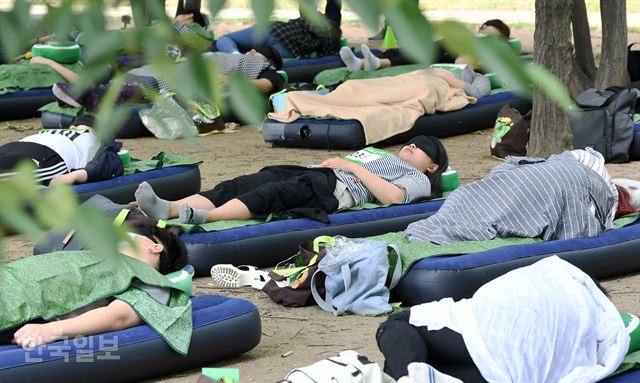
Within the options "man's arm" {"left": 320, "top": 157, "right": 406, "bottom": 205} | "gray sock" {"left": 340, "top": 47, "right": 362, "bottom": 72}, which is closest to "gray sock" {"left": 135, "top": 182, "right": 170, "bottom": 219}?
"man's arm" {"left": 320, "top": 157, "right": 406, "bottom": 205}

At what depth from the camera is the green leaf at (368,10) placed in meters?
1.10

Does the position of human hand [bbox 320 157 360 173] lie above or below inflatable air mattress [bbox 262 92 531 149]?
above

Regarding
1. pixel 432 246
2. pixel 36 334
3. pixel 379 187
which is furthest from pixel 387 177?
pixel 36 334

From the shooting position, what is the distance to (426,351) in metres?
3.63

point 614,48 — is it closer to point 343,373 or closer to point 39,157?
point 39,157

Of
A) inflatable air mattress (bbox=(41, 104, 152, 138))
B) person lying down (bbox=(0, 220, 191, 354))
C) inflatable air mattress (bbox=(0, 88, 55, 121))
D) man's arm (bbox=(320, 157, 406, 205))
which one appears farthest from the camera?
inflatable air mattress (bbox=(0, 88, 55, 121))

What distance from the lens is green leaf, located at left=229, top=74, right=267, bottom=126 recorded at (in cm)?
113

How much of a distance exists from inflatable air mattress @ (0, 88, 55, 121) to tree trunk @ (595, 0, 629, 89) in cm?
514

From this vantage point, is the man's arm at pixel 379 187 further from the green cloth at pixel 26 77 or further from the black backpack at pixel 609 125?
the green cloth at pixel 26 77

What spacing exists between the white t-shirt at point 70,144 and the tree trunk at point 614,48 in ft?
15.8

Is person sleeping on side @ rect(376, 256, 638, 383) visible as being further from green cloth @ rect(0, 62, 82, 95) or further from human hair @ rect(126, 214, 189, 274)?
green cloth @ rect(0, 62, 82, 95)

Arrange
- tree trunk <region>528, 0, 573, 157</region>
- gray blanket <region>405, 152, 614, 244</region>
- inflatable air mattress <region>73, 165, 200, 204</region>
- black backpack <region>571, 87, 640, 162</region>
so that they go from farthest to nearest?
black backpack <region>571, 87, 640, 162</region>, tree trunk <region>528, 0, 573, 157</region>, inflatable air mattress <region>73, 165, 200, 204</region>, gray blanket <region>405, 152, 614, 244</region>

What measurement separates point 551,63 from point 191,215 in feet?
11.2

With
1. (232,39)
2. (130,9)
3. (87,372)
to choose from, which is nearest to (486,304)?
(87,372)
